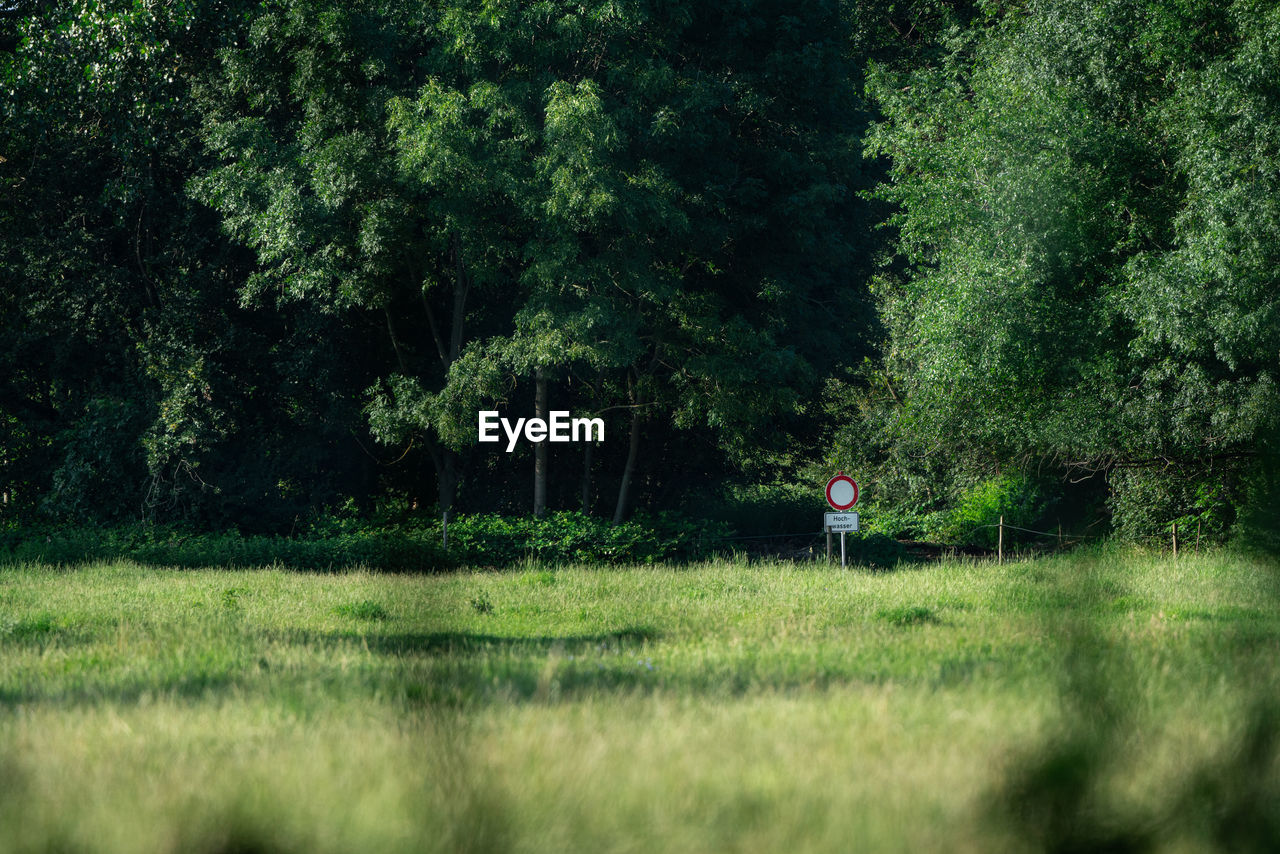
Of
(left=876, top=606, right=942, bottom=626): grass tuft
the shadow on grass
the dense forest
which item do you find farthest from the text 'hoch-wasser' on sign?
the shadow on grass

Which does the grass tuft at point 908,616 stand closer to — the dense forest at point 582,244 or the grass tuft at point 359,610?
the grass tuft at point 359,610

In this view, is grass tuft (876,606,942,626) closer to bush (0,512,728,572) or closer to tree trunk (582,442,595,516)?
bush (0,512,728,572)

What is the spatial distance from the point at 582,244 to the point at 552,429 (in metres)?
4.31

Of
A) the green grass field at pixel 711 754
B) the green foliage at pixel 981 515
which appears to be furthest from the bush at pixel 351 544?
the green grass field at pixel 711 754

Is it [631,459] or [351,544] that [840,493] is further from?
[351,544]

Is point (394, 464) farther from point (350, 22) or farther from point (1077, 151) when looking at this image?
point (1077, 151)

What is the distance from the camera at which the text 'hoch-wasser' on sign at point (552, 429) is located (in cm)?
2500

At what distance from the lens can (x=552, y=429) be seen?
25375mm

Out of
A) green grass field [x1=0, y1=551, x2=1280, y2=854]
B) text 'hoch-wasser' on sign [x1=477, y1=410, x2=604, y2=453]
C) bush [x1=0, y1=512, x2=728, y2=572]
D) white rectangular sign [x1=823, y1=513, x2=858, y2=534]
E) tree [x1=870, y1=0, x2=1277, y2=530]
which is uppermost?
tree [x1=870, y1=0, x2=1277, y2=530]

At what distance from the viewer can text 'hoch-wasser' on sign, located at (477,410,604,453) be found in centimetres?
2500

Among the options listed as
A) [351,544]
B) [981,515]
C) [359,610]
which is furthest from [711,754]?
[981,515]

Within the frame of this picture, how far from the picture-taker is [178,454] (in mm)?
23922

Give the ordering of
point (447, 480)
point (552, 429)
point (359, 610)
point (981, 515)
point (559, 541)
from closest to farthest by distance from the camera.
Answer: point (359, 610) < point (559, 541) < point (552, 429) < point (447, 480) < point (981, 515)

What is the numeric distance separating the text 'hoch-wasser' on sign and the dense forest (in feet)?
1.87
